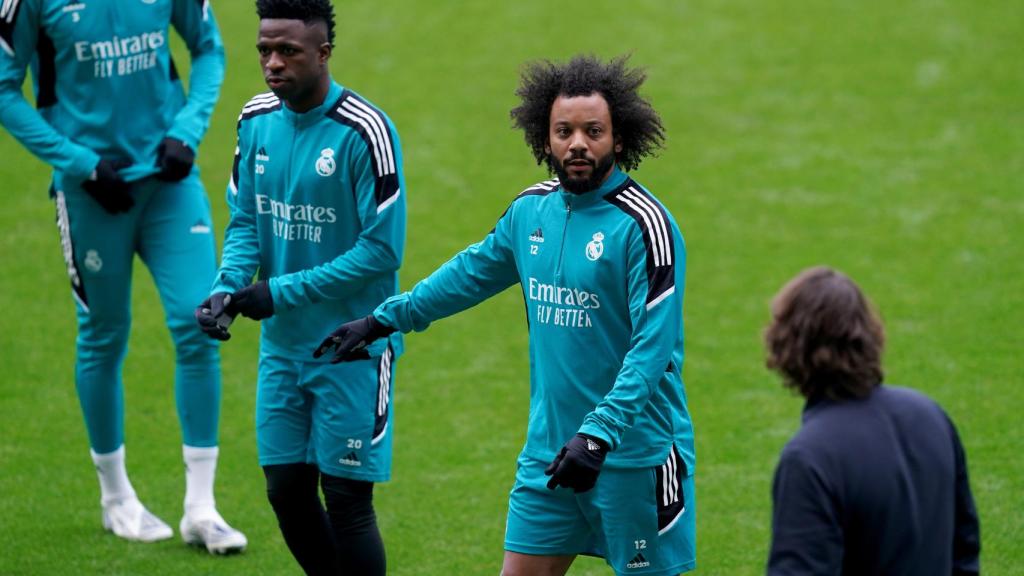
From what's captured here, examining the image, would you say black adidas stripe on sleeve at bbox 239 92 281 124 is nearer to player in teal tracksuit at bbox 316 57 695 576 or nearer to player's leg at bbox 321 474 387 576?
player in teal tracksuit at bbox 316 57 695 576

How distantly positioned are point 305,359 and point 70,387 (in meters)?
3.67

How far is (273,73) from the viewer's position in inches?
210

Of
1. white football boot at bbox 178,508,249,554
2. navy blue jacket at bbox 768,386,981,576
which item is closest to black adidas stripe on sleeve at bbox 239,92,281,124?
white football boot at bbox 178,508,249,554

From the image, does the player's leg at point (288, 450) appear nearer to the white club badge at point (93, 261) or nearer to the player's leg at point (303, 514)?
the player's leg at point (303, 514)

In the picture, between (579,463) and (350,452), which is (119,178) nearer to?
(350,452)

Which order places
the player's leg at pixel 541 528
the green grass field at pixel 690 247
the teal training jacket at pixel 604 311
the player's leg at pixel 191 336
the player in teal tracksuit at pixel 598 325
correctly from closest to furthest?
the teal training jacket at pixel 604 311 < the player in teal tracksuit at pixel 598 325 < the player's leg at pixel 541 528 < the player's leg at pixel 191 336 < the green grass field at pixel 690 247

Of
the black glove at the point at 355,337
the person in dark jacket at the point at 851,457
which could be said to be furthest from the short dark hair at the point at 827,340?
the black glove at the point at 355,337

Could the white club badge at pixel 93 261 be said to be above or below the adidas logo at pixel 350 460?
above

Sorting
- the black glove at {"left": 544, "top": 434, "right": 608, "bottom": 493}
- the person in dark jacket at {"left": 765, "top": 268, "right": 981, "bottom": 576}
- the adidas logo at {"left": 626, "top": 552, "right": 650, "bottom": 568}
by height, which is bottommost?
the adidas logo at {"left": 626, "top": 552, "right": 650, "bottom": 568}

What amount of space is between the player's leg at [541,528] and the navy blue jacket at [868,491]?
4.26 ft

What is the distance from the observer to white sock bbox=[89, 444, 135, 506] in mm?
6766

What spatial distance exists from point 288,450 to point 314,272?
676 mm

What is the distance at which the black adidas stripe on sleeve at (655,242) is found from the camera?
4.44 metres

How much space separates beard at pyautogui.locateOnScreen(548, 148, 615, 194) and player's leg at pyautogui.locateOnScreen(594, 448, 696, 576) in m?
0.87
